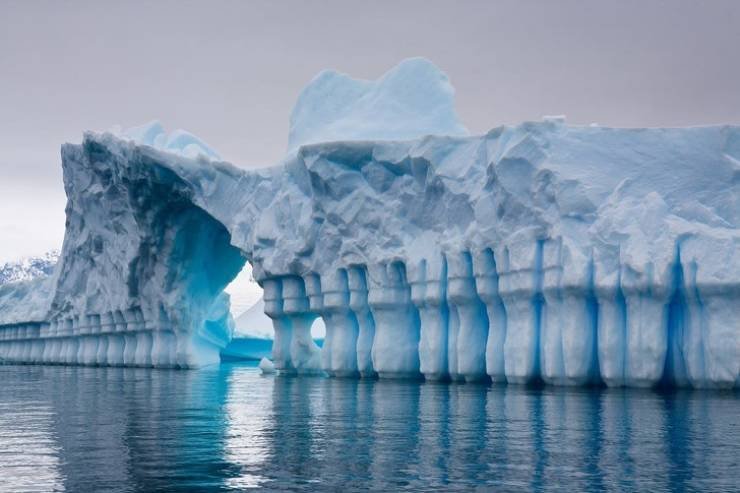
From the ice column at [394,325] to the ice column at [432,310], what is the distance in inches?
32.3

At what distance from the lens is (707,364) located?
14.6 m

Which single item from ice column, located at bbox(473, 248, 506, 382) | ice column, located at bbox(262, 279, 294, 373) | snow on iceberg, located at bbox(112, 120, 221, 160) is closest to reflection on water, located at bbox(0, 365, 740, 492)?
ice column, located at bbox(473, 248, 506, 382)

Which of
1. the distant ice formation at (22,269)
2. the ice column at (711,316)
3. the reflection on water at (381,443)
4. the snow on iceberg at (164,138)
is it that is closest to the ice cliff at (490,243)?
the ice column at (711,316)

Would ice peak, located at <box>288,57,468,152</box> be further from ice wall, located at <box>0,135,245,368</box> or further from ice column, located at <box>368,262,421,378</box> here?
ice wall, located at <box>0,135,245,368</box>

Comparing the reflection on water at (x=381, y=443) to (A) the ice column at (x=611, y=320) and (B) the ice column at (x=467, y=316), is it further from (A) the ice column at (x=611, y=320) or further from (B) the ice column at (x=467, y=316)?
(B) the ice column at (x=467, y=316)

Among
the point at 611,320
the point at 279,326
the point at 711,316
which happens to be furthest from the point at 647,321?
the point at 279,326

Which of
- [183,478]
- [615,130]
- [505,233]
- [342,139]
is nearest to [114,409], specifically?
[183,478]

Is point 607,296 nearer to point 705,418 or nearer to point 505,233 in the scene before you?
point 505,233

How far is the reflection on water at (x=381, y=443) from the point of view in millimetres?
6289

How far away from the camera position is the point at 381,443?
830cm

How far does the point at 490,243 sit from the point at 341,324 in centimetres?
606

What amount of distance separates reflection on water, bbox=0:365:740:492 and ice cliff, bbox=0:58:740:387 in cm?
159

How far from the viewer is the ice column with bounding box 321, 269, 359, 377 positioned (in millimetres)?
22641

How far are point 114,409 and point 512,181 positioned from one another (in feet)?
26.8
